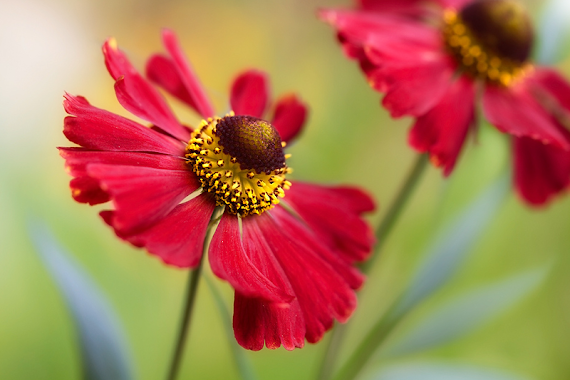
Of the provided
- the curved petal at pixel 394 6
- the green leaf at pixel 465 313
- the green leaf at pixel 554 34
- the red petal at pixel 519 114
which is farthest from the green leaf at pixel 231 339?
the green leaf at pixel 554 34

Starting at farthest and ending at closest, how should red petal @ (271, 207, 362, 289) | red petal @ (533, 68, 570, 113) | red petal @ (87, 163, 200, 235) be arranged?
red petal @ (533, 68, 570, 113)
red petal @ (271, 207, 362, 289)
red petal @ (87, 163, 200, 235)

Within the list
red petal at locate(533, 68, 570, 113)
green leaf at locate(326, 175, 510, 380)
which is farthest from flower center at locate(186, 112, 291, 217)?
red petal at locate(533, 68, 570, 113)

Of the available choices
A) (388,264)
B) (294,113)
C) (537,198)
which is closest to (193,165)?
(294,113)

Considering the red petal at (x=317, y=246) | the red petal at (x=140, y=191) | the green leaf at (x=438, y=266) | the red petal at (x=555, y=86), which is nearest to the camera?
the red petal at (x=140, y=191)

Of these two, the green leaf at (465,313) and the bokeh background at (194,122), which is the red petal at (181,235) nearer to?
the bokeh background at (194,122)

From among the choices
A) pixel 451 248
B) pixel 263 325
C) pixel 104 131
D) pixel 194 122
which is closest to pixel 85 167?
pixel 104 131

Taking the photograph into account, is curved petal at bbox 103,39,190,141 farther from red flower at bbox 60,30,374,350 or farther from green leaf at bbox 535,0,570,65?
green leaf at bbox 535,0,570,65

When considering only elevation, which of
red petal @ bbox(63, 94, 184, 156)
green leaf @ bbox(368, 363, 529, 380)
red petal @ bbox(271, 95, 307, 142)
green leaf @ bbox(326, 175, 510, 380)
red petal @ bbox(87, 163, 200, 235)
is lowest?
green leaf @ bbox(368, 363, 529, 380)
